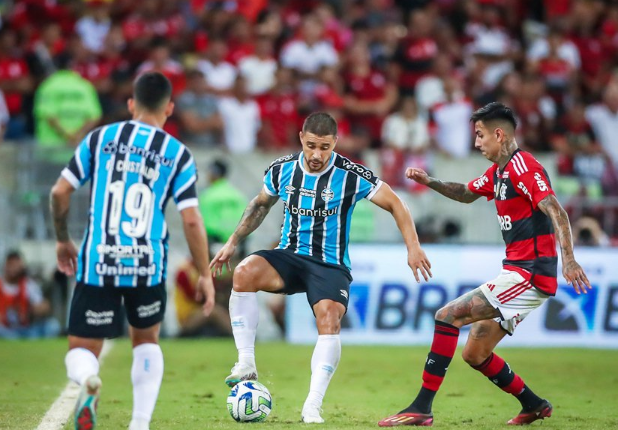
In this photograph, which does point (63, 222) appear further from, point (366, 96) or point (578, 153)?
point (578, 153)

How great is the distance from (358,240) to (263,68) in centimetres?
Result: 386

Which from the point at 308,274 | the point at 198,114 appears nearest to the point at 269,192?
the point at 308,274

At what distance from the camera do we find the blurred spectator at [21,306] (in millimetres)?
14258

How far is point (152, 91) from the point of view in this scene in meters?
6.48

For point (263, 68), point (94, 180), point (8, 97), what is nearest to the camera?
point (94, 180)

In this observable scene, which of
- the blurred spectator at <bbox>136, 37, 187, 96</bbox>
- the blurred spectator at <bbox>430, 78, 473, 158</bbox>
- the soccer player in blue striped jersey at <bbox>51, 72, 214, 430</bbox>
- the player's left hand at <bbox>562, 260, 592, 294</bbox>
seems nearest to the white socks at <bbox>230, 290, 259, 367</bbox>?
the soccer player in blue striped jersey at <bbox>51, 72, 214, 430</bbox>

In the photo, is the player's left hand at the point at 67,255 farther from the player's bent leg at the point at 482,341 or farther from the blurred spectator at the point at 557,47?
the blurred spectator at the point at 557,47

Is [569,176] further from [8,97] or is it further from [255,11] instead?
[8,97]

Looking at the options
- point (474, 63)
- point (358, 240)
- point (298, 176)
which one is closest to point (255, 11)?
point (474, 63)

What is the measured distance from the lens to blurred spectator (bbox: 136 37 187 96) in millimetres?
16047

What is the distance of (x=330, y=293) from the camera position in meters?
7.88

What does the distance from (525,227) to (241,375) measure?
7.98ft

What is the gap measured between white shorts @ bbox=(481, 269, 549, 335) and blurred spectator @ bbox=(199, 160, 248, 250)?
7.00 metres

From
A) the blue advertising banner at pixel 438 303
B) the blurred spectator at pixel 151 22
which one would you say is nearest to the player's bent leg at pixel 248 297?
the blue advertising banner at pixel 438 303
